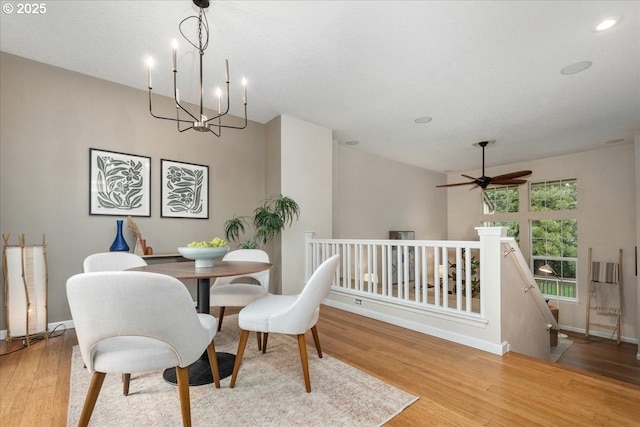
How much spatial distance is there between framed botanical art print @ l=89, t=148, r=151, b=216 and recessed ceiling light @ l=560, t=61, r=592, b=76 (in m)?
4.77

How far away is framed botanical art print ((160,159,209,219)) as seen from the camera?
3891mm

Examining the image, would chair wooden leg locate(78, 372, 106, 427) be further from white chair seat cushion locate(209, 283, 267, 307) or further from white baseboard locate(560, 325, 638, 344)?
white baseboard locate(560, 325, 638, 344)

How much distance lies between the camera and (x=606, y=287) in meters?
5.72

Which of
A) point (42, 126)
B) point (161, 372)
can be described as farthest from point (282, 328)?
point (42, 126)

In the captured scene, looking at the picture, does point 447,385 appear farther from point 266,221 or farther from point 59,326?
point 59,326

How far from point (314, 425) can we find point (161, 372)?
49.0 inches

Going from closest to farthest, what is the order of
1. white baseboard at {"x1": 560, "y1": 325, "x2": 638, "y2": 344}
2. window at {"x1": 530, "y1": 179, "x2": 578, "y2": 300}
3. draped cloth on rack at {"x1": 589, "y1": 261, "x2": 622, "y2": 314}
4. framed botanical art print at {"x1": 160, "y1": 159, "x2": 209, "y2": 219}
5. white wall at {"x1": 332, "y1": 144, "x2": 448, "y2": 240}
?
framed botanical art print at {"x1": 160, "y1": 159, "x2": 209, "y2": 219} < white baseboard at {"x1": 560, "y1": 325, "x2": 638, "y2": 344} < draped cloth on rack at {"x1": 589, "y1": 261, "x2": 622, "y2": 314} < white wall at {"x1": 332, "y1": 144, "x2": 448, "y2": 240} < window at {"x1": 530, "y1": 179, "x2": 578, "y2": 300}

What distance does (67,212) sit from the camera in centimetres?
323

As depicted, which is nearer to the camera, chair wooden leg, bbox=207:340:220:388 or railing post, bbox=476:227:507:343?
chair wooden leg, bbox=207:340:220:388

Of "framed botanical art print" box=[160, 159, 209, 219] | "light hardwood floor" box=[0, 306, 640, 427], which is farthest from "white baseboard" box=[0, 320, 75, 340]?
"framed botanical art print" box=[160, 159, 209, 219]

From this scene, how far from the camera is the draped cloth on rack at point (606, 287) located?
5570 mm

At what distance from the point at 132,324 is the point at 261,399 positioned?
0.97m

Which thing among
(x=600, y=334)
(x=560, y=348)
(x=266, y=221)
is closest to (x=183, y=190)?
(x=266, y=221)

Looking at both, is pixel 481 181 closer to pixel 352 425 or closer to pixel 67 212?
pixel 352 425
